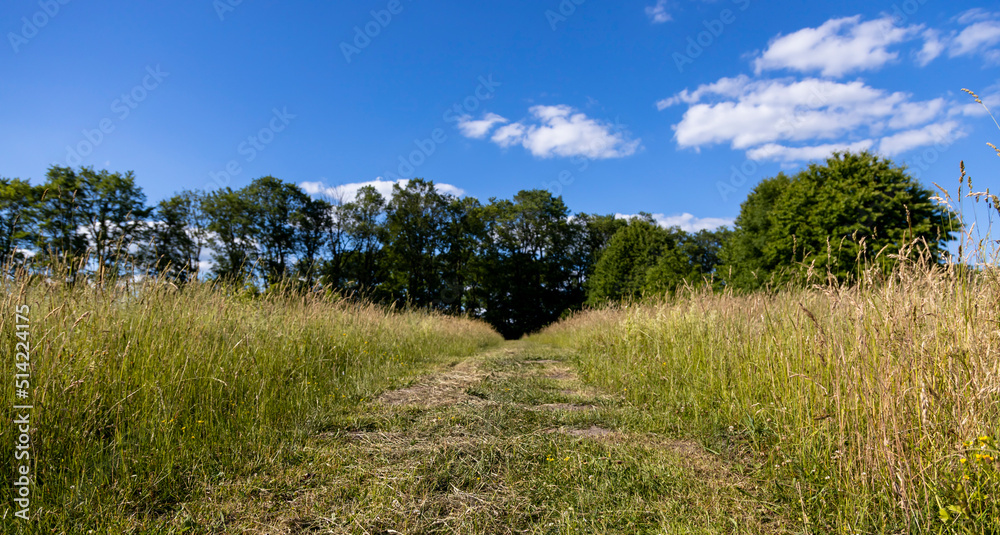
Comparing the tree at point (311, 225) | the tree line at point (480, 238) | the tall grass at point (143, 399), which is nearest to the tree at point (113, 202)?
the tree line at point (480, 238)

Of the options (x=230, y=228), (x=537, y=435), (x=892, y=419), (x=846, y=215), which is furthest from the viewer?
(x=230, y=228)

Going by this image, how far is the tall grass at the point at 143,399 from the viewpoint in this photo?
1.95 meters

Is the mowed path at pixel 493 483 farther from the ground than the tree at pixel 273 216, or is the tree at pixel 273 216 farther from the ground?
the tree at pixel 273 216

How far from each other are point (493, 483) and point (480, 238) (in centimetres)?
3400

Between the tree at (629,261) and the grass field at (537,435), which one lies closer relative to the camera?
the grass field at (537,435)

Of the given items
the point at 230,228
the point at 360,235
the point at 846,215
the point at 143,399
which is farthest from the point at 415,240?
the point at 143,399

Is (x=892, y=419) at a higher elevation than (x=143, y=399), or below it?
higher

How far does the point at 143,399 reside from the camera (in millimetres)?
2652

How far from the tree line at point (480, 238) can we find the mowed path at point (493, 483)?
237 centimetres

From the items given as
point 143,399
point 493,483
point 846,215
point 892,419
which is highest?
point 846,215

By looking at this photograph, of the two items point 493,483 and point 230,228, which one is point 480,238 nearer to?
point 230,228

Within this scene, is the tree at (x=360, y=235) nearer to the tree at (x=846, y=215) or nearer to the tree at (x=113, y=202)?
the tree at (x=113, y=202)

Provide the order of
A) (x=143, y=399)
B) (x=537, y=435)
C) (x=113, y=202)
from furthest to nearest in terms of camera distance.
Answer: (x=113, y=202), (x=537, y=435), (x=143, y=399)

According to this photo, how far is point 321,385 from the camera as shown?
14.6 feet
